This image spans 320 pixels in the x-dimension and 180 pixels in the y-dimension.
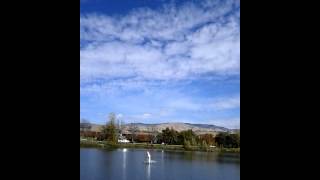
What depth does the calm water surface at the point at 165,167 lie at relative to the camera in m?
11.0

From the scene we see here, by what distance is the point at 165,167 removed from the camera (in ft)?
41.9

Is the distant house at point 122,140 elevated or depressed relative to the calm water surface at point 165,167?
elevated

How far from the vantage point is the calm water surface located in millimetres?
Answer: 10969

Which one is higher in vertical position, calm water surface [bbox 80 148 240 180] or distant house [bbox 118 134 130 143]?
distant house [bbox 118 134 130 143]

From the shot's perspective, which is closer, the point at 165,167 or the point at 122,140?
the point at 122,140
